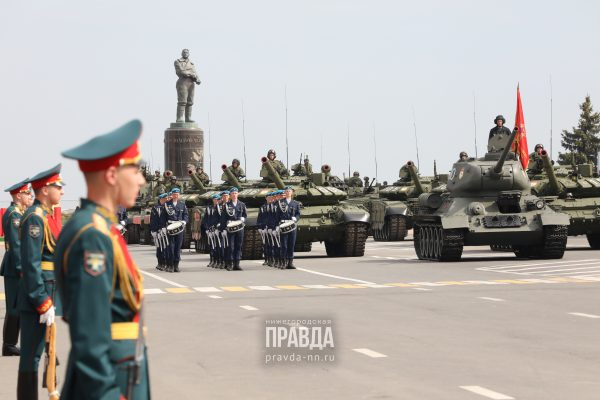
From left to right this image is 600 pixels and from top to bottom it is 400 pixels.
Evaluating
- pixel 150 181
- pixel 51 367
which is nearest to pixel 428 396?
pixel 51 367

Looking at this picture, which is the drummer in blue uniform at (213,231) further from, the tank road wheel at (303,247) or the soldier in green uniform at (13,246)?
the soldier in green uniform at (13,246)

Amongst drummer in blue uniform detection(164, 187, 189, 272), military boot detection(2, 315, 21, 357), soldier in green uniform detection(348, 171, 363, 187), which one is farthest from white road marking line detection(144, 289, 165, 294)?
soldier in green uniform detection(348, 171, 363, 187)

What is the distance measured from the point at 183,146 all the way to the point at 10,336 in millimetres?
51438

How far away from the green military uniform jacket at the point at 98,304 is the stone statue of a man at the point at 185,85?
59952 mm

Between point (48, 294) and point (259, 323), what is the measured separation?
676 centimetres

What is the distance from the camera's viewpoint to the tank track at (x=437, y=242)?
29812 mm

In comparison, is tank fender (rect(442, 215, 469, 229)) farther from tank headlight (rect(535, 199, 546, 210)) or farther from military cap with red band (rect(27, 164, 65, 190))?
military cap with red band (rect(27, 164, 65, 190))

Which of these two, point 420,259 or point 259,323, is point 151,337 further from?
point 420,259

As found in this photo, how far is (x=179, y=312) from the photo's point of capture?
17.5 m

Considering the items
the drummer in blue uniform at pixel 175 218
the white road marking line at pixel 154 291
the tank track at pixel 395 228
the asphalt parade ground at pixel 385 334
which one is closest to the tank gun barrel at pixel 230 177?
the drummer in blue uniform at pixel 175 218

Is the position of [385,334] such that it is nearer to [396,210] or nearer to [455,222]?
[455,222]

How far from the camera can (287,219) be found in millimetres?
29344

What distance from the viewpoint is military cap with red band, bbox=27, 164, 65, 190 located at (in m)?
9.04

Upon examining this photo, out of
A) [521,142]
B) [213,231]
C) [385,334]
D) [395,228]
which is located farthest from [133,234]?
[385,334]
